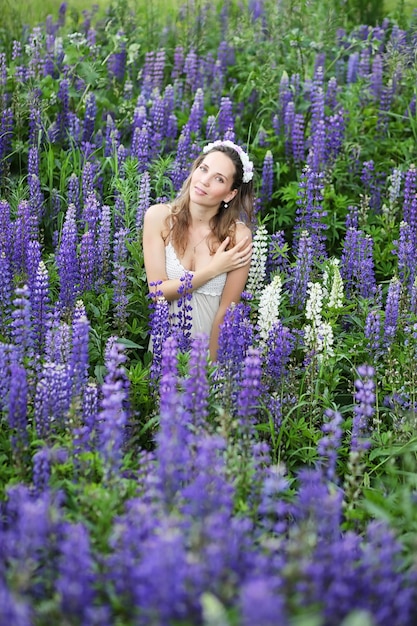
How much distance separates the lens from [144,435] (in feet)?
12.7

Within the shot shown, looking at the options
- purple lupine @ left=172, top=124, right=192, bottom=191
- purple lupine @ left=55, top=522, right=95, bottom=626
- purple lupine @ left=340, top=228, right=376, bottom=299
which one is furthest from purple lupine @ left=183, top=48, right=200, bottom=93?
purple lupine @ left=55, top=522, right=95, bottom=626

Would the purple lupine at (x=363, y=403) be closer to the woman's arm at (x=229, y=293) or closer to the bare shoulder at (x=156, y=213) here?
the woman's arm at (x=229, y=293)

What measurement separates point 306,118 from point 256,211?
1.66 m

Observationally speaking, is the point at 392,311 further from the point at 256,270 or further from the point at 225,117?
the point at 225,117

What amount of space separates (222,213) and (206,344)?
1.97 m

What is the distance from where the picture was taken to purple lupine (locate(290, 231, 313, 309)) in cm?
480

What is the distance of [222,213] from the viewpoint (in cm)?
506

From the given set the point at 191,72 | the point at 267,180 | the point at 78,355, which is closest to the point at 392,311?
the point at 78,355

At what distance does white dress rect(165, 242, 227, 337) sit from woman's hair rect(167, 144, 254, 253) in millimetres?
95

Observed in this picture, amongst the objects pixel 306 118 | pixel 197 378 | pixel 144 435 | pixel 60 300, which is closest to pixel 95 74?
pixel 306 118

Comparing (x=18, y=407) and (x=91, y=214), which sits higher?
(x=91, y=214)

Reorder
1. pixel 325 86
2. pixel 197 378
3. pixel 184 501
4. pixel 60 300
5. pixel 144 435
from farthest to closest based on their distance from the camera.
Result: pixel 325 86 → pixel 60 300 → pixel 144 435 → pixel 197 378 → pixel 184 501

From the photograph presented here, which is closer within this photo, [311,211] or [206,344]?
[206,344]

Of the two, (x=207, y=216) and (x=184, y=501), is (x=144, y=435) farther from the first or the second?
(x=207, y=216)
